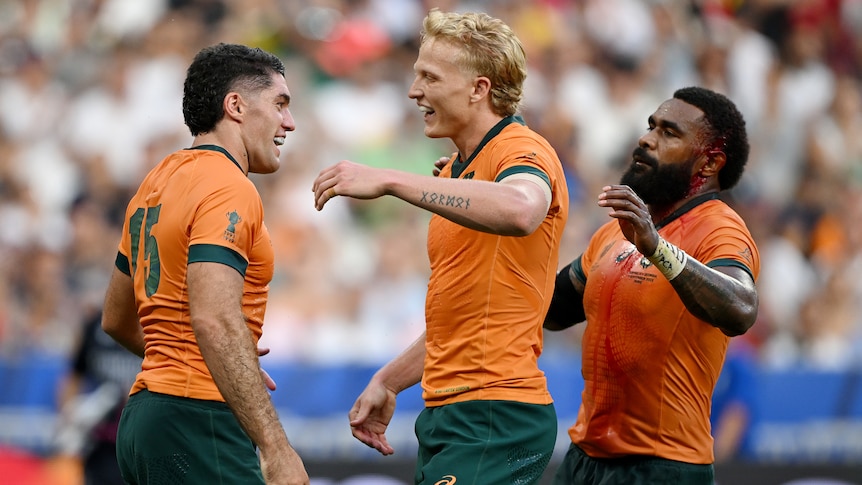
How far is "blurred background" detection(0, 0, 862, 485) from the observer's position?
9.20 metres

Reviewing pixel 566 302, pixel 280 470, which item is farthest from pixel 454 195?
pixel 566 302

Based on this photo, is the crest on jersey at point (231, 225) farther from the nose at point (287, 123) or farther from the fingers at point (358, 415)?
the fingers at point (358, 415)

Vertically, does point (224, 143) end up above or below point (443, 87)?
below

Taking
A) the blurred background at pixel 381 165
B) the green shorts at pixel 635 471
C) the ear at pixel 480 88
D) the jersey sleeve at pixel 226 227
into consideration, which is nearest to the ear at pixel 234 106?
the jersey sleeve at pixel 226 227

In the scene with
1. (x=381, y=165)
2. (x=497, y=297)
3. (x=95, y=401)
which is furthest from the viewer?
(x=381, y=165)

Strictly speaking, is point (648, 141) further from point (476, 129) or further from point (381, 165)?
point (381, 165)

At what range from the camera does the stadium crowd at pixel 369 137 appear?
10398 millimetres

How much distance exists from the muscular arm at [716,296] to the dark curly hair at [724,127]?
31.5 inches

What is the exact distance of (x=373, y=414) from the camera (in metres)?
5.25

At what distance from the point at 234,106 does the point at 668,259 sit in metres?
1.79

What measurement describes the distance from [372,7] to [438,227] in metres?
8.60

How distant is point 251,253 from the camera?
15.0ft

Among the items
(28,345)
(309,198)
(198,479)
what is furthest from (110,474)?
(198,479)

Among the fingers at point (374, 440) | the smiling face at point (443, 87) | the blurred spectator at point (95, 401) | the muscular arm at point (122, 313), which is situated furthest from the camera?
the blurred spectator at point (95, 401)
